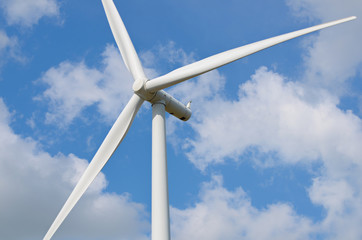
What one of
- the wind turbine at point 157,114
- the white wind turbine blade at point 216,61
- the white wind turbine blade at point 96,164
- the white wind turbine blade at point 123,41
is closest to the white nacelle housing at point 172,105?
the wind turbine at point 157,114

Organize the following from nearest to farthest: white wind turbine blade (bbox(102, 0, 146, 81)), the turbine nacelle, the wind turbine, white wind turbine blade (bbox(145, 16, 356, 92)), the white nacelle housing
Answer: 1. the wind turbine
2. white wind turbine blade (bbox(145, 16, 356, 92))
3. the turbine nacelle
4. the white nacelle housing
5. white wind turbine blade (bbox(102, 0, 146, 81))

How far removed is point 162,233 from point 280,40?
8.13 metres

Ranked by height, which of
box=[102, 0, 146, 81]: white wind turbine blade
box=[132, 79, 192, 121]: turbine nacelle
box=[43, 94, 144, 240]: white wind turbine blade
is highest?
box=[102, 0, 146, 81]: white wind turbine blade

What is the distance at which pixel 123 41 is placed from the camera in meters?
18.2

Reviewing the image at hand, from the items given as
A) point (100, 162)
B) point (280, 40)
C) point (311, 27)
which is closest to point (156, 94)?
point (100, 162)

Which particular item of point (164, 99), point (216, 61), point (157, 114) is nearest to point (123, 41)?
point (164, 99)

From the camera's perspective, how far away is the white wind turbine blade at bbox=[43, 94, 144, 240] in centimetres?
1614

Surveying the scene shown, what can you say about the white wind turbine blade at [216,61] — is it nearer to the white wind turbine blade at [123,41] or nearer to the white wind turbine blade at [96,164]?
the white wind turbine blade at [123,41]

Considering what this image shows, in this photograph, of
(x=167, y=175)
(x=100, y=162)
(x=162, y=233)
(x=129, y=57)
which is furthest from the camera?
(x=129, y=57)

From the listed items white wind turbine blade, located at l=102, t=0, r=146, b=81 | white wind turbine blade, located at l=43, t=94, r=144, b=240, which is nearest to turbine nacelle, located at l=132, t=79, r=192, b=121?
white wind turbine blade, located at l=43, t=94, r=144, b=240

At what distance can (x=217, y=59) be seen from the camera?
50.5ft

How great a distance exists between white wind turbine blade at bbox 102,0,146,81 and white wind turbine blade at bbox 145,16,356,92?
106 cm

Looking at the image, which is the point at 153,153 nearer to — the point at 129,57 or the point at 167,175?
the point at 167,175

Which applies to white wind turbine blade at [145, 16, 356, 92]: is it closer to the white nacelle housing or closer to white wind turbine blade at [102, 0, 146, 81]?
the white nacelle housing
